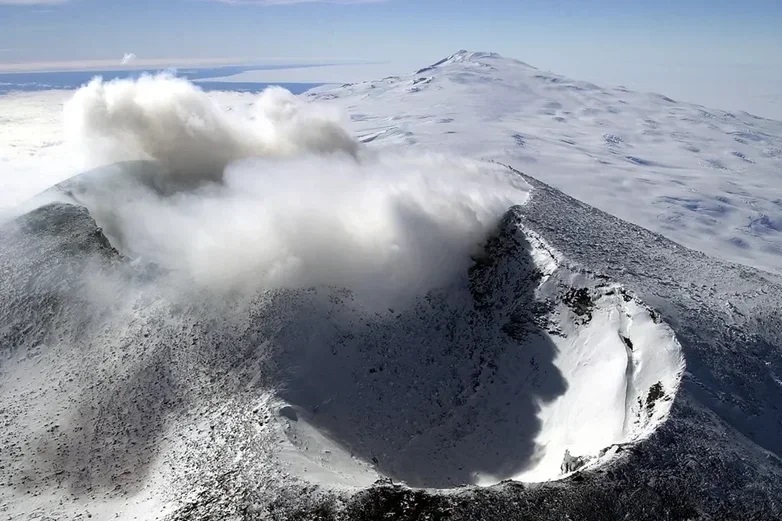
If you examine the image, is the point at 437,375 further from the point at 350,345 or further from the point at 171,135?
the point at 171,135

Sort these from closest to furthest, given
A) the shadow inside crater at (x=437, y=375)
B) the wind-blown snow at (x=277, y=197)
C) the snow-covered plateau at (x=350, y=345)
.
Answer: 1. the snow-covered plateau at (x=350, y=345)
2. the shadow inside crater at (x=437, y=375)
3. the wind-blown snow at (x=277, y=197)

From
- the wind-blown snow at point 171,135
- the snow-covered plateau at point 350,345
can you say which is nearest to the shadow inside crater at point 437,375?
the snow-covered plateau at point 350,345

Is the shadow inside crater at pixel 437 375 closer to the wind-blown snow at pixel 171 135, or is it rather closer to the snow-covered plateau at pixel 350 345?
the snow-covered plateau at pixel 350 345

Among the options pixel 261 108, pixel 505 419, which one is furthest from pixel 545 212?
pixel 261 108

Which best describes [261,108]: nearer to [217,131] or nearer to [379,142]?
[217,131]

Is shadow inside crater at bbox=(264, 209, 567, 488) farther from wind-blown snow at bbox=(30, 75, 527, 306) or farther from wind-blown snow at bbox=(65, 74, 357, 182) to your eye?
wind-blown snow at bbox=(65, 74, 357, 182)

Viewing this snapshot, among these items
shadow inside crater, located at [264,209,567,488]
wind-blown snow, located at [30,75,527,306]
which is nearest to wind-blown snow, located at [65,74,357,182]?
wind-blown snow, located at [30,75,527,306]

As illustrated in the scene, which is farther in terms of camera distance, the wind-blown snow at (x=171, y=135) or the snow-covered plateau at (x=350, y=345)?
the wind-blown snow at (x=171, y=135)

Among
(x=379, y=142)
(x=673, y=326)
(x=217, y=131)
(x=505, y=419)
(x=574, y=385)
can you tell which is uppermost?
(x=217, y=131)

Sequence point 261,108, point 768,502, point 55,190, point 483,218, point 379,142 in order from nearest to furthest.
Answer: point 768,502
point 483,218
point 55,190
point 261,108
point 379,142
